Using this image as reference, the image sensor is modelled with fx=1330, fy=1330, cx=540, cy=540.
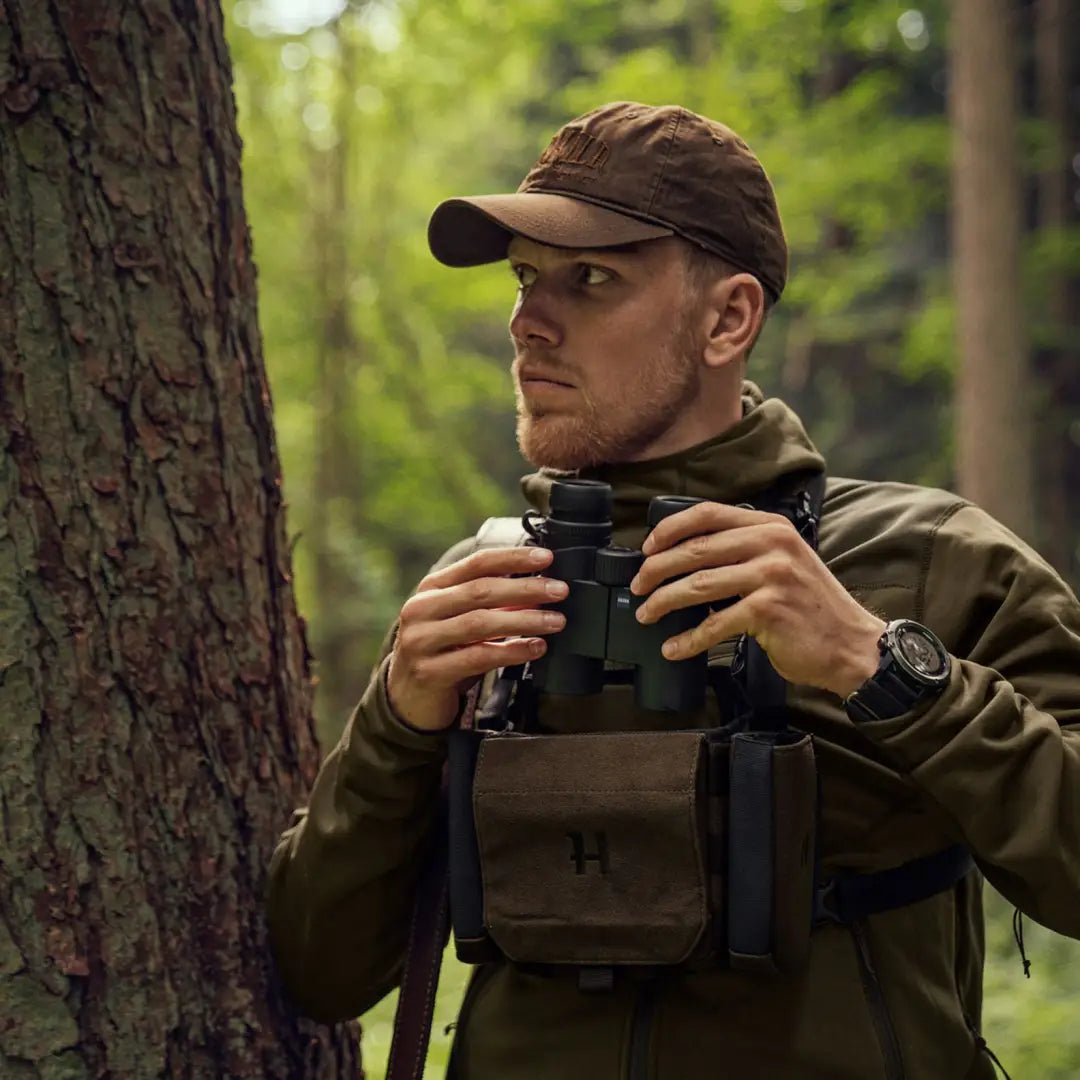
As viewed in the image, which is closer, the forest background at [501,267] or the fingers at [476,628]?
the fingers at [476,628]

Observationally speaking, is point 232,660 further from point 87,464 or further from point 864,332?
point 864,332

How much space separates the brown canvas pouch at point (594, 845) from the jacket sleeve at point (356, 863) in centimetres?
25

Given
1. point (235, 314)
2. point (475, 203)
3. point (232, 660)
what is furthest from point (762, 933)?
point (235, 314)

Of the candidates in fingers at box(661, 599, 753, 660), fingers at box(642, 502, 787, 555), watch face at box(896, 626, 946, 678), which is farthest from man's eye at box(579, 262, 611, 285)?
watch face at box(896, 626, 946, 678)

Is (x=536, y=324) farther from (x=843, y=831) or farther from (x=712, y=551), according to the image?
(x=843, y=831)

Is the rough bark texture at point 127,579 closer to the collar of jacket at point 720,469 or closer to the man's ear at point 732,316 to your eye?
the collar of jacket at point 720,469

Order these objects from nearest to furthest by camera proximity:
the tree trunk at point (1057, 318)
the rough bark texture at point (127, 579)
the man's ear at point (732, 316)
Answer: the rough bark texture at point (127, 579) → the man's ear at point (732, 316) → the tree trunk at point (1057, 318)

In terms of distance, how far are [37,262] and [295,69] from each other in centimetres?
1150

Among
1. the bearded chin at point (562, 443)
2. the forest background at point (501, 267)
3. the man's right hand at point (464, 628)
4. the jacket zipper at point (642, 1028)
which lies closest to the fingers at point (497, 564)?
the man's right hand at point (464, 628)

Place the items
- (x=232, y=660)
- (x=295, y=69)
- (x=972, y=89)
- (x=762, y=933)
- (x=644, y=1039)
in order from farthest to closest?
1. (x=295, y=69)
2. (x=972, y=89)
3. (x=232, y=660)
4. (x=644, y=1039)
5. (x=762, y=933)

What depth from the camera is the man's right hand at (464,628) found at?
2025mm

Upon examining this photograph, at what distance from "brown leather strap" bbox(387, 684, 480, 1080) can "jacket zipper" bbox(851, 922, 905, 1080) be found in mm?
715

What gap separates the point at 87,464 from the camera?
232 centimetres

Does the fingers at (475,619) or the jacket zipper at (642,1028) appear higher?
the fingers at (475,619)
